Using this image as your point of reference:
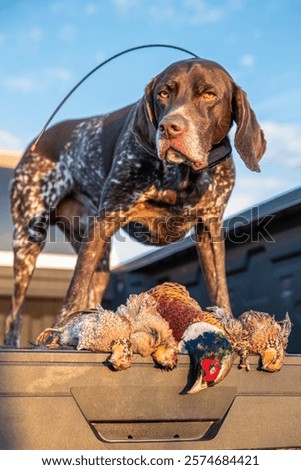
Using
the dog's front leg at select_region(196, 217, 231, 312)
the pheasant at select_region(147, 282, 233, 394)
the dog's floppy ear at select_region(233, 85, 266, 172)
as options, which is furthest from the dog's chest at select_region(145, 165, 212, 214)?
the pheasant at select_region(147, 282, 233, 394)

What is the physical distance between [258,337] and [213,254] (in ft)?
4.41

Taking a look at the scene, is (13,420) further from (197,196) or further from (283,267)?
(283,267)

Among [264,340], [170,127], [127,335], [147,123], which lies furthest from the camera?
A: [147,123]

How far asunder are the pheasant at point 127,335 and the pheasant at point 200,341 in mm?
50

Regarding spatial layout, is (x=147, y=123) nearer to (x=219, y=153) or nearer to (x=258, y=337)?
(x=219, y=153)

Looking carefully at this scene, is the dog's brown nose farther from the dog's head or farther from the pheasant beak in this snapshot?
the pheasant beak

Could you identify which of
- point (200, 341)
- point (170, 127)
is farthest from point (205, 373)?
point (170, 127)

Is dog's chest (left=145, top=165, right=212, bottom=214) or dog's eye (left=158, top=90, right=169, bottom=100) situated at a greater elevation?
dog's eye (left=158, top=90, right=169, bottom=100)

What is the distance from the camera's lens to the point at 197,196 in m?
3.12

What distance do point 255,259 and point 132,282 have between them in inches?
42.6

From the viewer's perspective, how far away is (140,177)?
3.09 m

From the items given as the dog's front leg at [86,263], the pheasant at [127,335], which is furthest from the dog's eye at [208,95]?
the pheasant at [127,335]

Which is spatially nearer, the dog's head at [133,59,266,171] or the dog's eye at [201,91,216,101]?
the dog's head at [133,59,266,171]

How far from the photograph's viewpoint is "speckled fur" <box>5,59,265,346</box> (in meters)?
2.63
